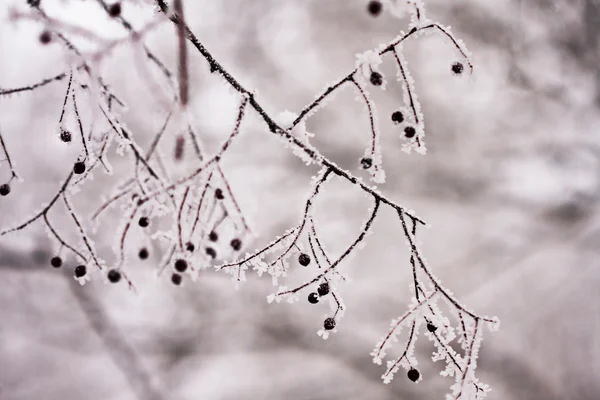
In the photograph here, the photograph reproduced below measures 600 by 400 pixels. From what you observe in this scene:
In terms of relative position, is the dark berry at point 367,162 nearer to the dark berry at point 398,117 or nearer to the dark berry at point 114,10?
the dark berry at point 398,117

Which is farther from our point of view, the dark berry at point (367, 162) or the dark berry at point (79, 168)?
the dark berry at point (79, 168)

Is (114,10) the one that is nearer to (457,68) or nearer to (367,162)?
(367,162)

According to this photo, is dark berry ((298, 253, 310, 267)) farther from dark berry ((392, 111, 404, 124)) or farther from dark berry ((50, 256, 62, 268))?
dark berry ((50, 256, 62, 268))

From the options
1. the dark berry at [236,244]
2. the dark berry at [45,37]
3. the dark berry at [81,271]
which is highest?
the dark berry at [45,37]

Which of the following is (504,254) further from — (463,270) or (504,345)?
(504,345)

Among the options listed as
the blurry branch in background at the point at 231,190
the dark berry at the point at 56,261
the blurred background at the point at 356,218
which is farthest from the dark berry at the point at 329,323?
the blurred background at the point at 356,218

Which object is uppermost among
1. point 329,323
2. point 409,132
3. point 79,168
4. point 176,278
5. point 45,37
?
point 45,37

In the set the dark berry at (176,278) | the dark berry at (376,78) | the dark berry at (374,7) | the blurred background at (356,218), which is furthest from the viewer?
the blurred background at (356,218)

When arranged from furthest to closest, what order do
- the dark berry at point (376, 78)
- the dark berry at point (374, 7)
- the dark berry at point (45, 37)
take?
the dark berry at point (45, 37), the dark berry at point (376, 78), the dark berry at point (374, 7)

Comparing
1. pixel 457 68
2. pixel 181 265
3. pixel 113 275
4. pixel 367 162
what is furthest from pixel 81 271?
pixel 457 68
